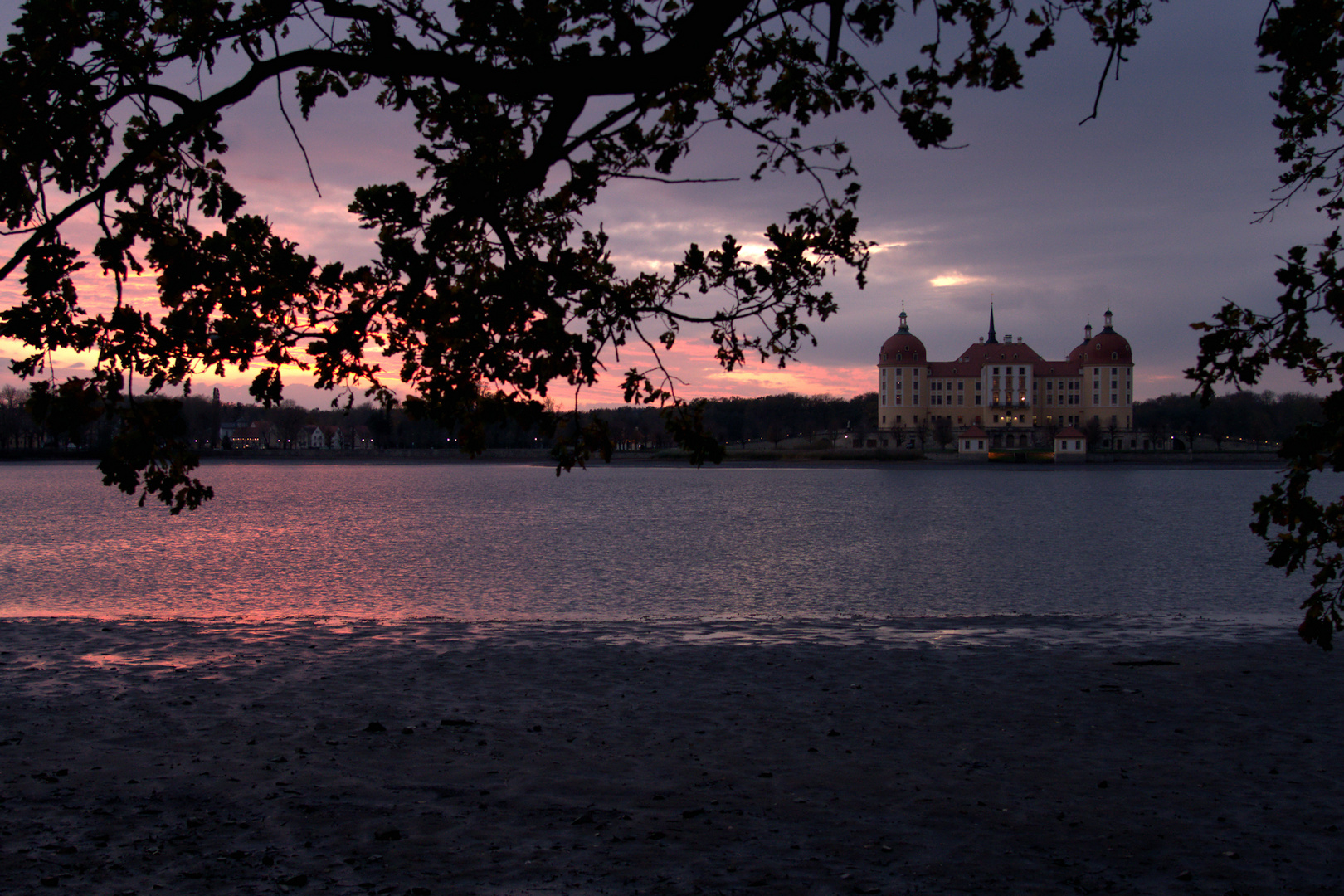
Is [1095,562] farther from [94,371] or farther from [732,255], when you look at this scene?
[94,371]

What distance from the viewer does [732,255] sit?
6.37m

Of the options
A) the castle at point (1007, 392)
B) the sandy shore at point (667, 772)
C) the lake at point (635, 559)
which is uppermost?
the castle at point (1007, 392)

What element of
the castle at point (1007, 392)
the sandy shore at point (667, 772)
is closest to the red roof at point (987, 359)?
the castle at point (1007, 392)

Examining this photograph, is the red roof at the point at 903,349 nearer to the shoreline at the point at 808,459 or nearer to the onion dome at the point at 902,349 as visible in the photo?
the onion dome at the point at 902,349

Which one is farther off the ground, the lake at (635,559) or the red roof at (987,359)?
the red roof at (987,359)

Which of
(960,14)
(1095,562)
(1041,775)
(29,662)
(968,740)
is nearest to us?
(960,14)

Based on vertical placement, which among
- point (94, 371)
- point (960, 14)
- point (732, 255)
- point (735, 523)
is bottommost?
point (735, 523)

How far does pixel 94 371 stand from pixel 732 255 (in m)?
3.86

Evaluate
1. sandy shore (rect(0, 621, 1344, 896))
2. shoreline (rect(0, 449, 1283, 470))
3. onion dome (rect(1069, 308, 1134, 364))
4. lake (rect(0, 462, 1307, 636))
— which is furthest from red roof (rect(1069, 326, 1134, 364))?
sandy shore (rect(0, 621, 1344, 896))

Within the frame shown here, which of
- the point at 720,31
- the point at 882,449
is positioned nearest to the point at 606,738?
the point at 720,31

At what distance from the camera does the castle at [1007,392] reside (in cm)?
16225

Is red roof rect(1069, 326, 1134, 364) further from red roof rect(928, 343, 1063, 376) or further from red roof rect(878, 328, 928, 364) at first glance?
red roof rect(878, 328, 928, 364)

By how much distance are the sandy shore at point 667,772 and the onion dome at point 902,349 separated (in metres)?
160

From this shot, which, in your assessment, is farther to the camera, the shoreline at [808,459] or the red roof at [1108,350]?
the red roof at [1108,350]
